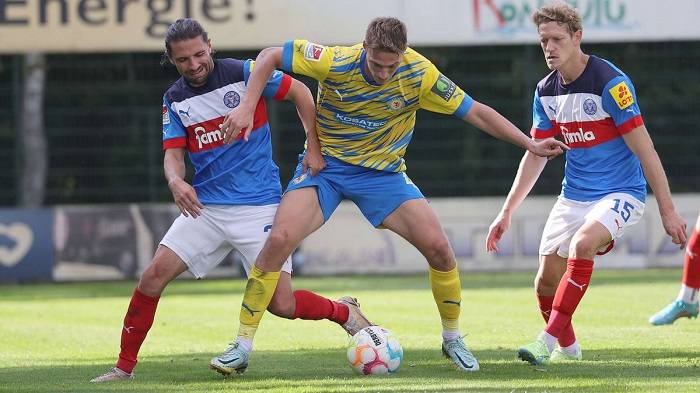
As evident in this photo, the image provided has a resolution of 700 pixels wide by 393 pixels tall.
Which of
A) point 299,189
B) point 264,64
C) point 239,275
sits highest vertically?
point 264,64

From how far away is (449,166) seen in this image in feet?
68.4

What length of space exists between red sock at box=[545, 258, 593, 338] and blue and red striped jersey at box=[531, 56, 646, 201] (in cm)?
49

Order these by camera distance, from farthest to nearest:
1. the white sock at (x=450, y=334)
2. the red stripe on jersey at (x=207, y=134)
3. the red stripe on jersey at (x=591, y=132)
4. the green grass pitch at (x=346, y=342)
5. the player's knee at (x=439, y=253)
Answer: the red stripe on jersey at (x=591, y=132)
the white sock at (x=450, y=334)
the red stripe on jersey at (x=207, y=134)
the player's knee at (x=439, y=253)
the green grass pitch at (x=346, y=342)

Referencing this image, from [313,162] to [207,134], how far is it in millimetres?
589

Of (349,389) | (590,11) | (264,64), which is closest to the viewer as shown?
(349,389)

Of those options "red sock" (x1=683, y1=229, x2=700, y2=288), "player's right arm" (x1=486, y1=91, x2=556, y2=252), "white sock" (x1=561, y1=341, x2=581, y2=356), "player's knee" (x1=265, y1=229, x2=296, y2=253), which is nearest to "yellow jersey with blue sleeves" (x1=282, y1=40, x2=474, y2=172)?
"player's knee" (x1=265, y1=229, x2=296, y2=253)

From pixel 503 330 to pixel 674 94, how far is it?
10.8m

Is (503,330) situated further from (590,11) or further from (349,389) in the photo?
(590,11)

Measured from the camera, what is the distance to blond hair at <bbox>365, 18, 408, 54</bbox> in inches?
286

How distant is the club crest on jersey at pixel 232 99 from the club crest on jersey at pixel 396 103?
0.83 meters

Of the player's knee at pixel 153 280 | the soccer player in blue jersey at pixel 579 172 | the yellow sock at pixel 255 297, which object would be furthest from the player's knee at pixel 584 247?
the player's knee at pixel 153 280

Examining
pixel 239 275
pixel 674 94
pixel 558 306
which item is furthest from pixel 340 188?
pixel 674 94

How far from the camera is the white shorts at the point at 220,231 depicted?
784 centimetres

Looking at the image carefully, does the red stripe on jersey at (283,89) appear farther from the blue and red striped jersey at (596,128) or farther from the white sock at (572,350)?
the white sock at (572,350)
